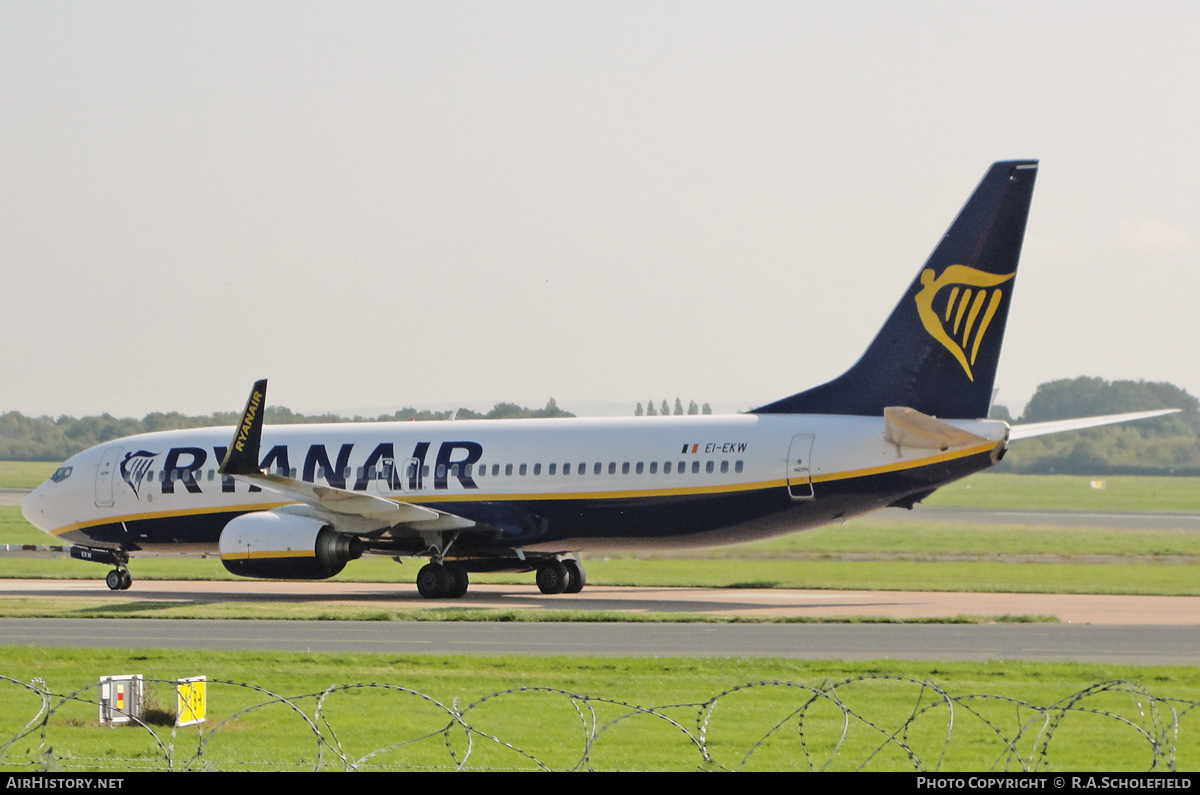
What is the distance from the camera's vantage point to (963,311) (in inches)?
1174

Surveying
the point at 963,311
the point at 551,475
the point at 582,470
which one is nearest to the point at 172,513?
the point at 551,475

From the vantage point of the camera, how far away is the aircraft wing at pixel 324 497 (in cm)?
2923

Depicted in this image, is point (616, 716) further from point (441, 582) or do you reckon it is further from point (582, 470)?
point (441, 582)

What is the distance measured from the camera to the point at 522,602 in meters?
32.7

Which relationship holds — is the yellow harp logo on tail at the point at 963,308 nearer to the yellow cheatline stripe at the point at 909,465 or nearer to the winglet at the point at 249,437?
the yellow cheatline stripe at the point at 909,465

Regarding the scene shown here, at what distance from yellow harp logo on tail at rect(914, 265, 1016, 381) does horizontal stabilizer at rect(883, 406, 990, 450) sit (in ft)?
4.78

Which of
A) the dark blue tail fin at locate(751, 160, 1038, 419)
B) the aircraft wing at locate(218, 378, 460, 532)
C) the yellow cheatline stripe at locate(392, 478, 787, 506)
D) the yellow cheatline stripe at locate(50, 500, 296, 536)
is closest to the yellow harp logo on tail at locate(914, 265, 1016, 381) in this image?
the dark blue tail fin at locate(751, 160, 1038, 419)

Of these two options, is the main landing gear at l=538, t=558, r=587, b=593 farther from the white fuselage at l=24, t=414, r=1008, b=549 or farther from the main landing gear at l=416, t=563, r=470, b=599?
the main landing gear at l=416, t=563, r=470, b=599

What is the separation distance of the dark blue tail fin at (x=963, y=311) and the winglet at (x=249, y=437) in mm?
12103

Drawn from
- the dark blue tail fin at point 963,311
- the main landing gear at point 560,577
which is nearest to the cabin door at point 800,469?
the dark blue tail fin at point 963,311

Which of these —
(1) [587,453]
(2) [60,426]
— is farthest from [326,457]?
(2) [60,426]
